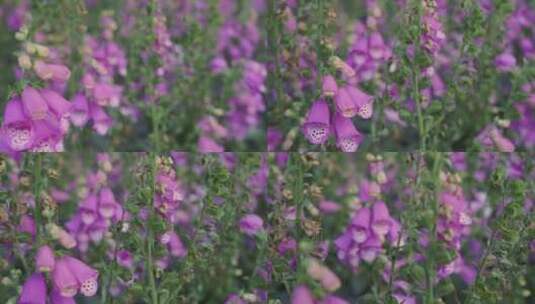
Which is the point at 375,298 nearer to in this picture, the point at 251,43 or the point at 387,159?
the point at 387,159

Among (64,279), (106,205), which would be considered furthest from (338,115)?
(64,279)

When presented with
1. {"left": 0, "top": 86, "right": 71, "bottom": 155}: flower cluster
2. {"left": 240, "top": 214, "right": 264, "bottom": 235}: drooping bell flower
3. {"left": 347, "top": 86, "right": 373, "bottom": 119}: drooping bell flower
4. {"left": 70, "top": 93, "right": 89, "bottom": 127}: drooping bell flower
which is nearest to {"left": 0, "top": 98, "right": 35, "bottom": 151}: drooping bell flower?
{"left": 0, "top": 86, "right": 71, "bottom": 155}: flower cluster

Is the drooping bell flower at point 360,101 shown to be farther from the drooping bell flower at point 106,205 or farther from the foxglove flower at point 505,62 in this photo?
the foxglove flower at point 505,62

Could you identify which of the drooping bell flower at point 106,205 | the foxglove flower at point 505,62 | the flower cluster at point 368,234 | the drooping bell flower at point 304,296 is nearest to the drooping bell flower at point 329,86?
the flower cluster at point 368,234

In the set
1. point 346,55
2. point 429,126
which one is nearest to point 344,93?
point 429,126

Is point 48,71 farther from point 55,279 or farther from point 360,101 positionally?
point 360,101
